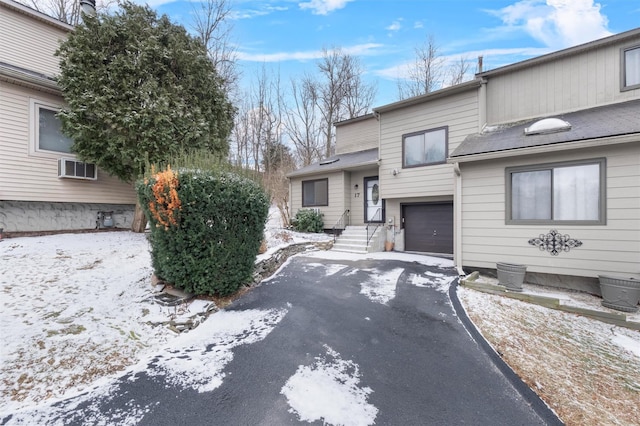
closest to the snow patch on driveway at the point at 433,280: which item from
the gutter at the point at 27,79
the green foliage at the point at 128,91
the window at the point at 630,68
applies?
the window at the point at 630,68

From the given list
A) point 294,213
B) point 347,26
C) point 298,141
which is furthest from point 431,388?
point 298,141

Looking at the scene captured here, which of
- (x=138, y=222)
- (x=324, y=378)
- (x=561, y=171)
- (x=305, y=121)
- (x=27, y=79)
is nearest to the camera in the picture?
(x=324, y=378)

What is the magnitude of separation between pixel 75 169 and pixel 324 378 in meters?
10.2

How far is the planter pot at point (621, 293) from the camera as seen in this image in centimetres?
462

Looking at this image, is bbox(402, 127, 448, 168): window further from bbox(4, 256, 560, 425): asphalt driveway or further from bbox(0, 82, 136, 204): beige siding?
bbox(0, 82, 136, 204): beige siding

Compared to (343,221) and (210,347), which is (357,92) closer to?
(343,221)

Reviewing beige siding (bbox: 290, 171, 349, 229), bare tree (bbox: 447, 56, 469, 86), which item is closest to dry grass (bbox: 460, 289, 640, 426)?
beige siding (bbox: 290, 171, 349, 229)

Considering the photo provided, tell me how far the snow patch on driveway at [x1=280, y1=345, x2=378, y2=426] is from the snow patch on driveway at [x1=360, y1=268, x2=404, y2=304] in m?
2.22

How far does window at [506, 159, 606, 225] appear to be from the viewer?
5.42 m

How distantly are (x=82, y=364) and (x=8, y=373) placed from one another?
60cm

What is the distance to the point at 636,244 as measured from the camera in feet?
16.5

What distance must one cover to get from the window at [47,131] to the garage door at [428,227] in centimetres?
1178

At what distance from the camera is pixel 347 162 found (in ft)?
38.4

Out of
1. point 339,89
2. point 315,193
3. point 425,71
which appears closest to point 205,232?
point 315,193
